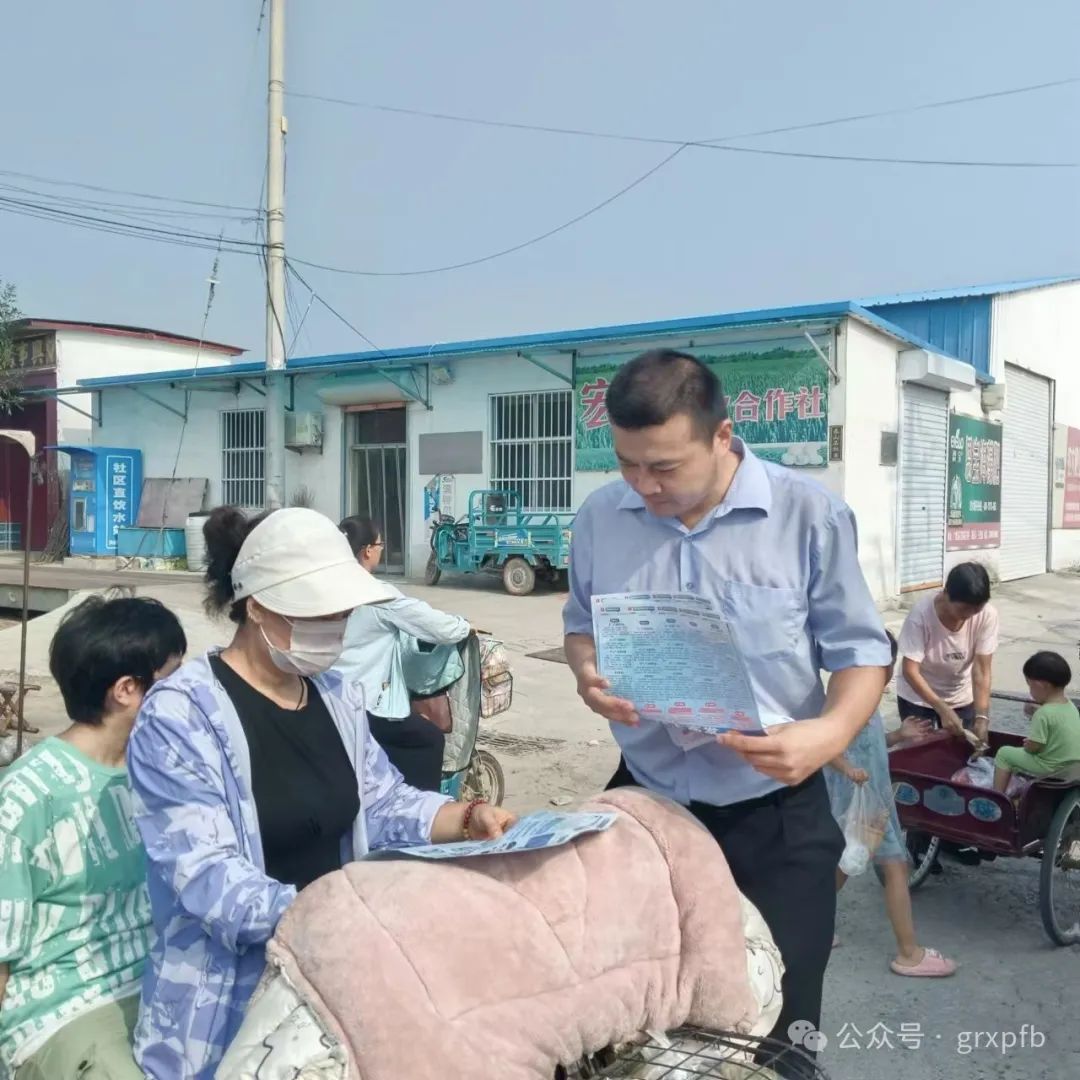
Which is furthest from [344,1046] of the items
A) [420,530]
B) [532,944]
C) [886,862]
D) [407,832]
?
[420,530]

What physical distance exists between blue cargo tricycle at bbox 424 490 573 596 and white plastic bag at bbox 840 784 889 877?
29.6 ft

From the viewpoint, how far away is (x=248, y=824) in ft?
5.79

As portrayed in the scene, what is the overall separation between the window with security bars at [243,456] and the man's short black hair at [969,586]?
581 inches

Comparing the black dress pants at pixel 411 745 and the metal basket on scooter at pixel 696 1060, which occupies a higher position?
the metal basket on scooter at pixel 696 1060

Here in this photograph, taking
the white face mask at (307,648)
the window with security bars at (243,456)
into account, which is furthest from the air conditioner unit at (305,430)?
the white face mask at (307,648)

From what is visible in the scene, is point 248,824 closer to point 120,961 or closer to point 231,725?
point 231,725

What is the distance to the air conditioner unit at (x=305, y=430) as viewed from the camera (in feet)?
54.5

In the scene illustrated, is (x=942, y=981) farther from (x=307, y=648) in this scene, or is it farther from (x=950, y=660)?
(x=307, y=648)

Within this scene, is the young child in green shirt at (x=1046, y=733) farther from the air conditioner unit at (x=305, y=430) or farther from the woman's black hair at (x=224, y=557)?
the air conditioner unit at (x=305, y=430)

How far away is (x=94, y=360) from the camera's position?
72.3 feet

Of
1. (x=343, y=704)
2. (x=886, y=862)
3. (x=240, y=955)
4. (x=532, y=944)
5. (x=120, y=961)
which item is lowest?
(x=886, y=862)

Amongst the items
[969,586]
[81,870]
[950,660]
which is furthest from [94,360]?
[81,870]

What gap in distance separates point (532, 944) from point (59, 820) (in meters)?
1.15

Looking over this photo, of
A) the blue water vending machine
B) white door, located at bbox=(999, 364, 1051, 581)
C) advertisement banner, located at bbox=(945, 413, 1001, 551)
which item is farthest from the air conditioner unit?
white door, located at bbox=(999, 364, 1051, 581)
